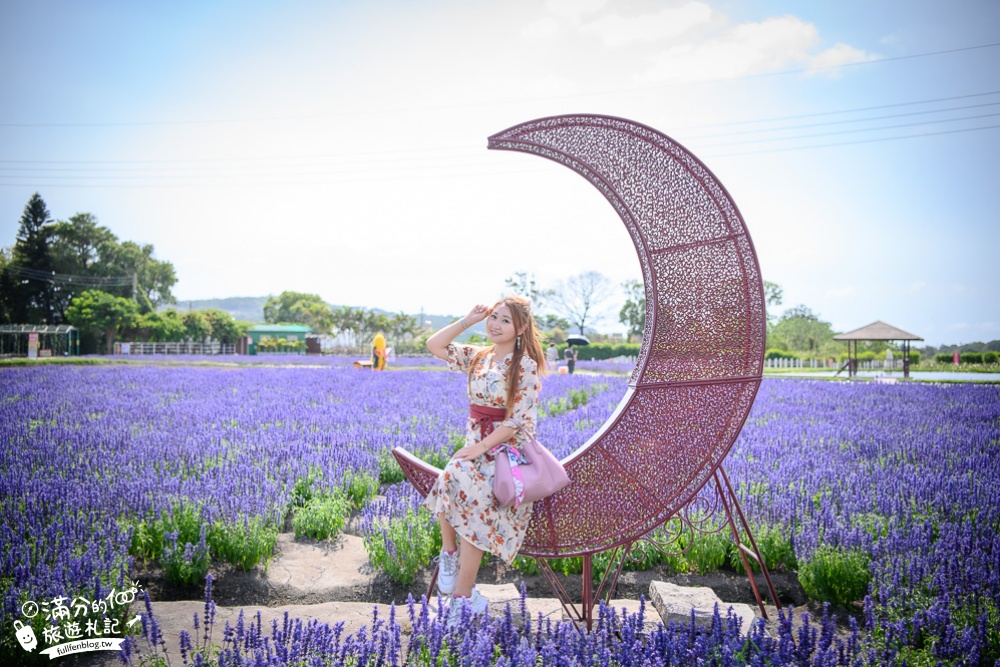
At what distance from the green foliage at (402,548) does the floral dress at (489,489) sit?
68cm

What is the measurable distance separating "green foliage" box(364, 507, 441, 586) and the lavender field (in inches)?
0.8

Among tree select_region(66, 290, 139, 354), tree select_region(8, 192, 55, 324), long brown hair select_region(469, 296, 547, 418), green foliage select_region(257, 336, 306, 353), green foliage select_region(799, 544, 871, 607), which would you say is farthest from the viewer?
green foliage select_region(257, 336, 306, 353)

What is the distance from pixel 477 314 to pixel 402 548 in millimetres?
1397

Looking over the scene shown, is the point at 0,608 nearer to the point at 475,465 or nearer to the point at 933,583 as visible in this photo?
the point at 475,465

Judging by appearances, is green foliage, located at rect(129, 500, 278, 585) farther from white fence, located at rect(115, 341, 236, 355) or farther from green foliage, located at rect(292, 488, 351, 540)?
white fence, located at rect(115, 341, 236, 355)

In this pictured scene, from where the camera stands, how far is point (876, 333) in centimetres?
2014

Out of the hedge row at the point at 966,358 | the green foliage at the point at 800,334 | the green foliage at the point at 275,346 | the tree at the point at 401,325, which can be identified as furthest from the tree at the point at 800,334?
the green foliage at the point at 275,346

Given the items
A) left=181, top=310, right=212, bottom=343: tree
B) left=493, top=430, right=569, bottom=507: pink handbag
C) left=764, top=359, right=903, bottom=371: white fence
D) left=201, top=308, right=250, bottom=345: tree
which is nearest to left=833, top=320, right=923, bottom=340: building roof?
left=764, top=359, right=903, bottom=371: white fence

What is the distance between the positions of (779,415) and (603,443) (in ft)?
18.1

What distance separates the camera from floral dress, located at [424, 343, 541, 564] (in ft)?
8.53

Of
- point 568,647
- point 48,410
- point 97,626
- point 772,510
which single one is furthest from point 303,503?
point 48,410

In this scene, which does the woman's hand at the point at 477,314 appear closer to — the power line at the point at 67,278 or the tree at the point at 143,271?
the power line at the point at 67,278

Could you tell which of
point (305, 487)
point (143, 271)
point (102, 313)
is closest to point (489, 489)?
point (305, 487)

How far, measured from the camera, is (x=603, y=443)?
2.93 meters
